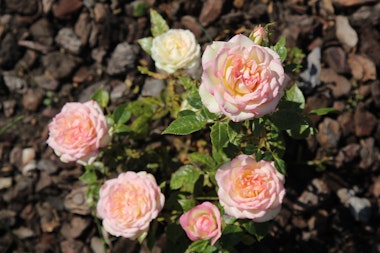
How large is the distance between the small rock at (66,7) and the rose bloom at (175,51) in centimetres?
87

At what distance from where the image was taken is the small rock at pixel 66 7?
2.78 m

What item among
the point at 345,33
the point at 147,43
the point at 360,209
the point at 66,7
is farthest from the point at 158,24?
the point at 360,209

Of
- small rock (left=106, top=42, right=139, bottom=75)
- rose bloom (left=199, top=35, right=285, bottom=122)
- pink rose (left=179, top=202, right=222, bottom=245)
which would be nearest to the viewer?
rose bloom (left=199, top=35, right=285, bottom=122)

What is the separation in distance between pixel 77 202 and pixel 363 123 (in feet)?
5.03

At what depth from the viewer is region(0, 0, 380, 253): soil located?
98.9 inches

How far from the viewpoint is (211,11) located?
106 inches

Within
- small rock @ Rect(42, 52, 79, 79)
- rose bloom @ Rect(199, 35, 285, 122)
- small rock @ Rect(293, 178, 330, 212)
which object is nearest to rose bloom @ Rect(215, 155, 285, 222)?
rose bloom @ Rect(199, 35, 285, 122)

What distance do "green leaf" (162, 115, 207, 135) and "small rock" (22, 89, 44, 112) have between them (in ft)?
4.31

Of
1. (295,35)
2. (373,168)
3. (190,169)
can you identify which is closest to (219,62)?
(190,169)

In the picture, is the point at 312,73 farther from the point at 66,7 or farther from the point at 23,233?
the point at 23,233

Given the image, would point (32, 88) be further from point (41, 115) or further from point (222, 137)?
point (222, 137)

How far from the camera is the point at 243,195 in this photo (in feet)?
5.53

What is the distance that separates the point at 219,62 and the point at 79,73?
1521mm

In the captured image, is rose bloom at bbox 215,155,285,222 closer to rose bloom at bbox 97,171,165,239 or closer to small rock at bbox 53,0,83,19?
rose bloom at bbox 97,171,165,239
